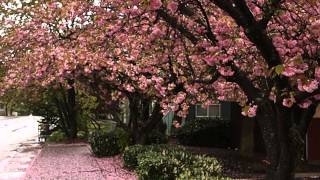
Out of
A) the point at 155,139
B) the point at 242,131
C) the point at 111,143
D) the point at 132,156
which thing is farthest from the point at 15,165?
the point at 242,131

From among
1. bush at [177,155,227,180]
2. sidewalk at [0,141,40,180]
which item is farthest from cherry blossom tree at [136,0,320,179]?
sidewalk at [0,141,40,180]

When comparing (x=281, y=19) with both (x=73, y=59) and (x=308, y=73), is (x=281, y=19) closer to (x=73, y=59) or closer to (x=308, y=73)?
(x=308, y=73)

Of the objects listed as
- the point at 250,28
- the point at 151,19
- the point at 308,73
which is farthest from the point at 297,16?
the point at 151,19

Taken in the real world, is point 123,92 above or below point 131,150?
above

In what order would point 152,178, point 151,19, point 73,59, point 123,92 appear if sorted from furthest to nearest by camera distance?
point 123,92 < point 73,59 < point 152,178 < point 151,19

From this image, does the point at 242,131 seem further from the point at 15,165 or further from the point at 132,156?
the point at 15,165

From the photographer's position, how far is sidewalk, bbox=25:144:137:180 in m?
14.2

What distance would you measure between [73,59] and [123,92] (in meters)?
3.45

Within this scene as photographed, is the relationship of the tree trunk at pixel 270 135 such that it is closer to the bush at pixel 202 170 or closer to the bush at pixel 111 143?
the bush at pixel 202 170

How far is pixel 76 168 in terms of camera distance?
16078 mm

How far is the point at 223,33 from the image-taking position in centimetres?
786

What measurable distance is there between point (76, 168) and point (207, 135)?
8.14 meters

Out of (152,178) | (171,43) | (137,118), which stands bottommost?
(152,178)

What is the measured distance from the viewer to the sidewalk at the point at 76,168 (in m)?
14.2
